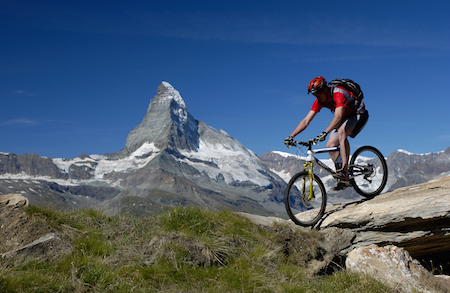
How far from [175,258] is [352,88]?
801cm

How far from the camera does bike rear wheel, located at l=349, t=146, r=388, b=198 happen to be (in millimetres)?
12273

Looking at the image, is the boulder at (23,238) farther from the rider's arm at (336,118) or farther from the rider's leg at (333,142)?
the rider's leg at (333,142)

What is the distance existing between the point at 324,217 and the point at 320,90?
4574 millimetres

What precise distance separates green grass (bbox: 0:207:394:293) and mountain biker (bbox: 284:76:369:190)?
297 centimetres

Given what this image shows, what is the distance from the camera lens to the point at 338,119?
36.7ft

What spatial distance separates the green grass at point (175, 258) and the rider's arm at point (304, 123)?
11.1 feet

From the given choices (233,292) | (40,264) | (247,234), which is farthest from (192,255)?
(40,264)

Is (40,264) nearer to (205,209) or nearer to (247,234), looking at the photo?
(205,209)

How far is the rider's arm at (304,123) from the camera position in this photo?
11859 millimetres

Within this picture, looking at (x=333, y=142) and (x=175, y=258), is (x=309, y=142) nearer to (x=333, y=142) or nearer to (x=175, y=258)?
(x=333, y=142)

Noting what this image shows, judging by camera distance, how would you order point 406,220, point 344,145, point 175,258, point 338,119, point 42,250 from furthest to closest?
point 344,145, point 338,119, point 406,220, point 175,258, point 42,250

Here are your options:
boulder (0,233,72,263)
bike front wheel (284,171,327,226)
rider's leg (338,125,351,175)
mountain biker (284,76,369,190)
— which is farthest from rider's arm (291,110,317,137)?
boulder (0,233,72,263)

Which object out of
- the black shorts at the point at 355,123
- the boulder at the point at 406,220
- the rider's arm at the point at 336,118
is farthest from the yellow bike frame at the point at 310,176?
the black shorts at the point at 355,123

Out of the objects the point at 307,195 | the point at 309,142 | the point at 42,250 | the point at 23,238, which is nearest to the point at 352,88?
the point at 309,142
